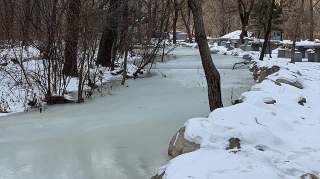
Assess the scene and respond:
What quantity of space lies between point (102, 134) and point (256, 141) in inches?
124

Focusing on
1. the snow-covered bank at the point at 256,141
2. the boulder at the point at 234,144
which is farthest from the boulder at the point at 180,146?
the boulder at the point at 234,144

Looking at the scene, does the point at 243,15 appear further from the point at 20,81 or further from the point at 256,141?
the point at 256,141

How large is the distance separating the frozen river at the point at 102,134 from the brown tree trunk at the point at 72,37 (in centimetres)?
97

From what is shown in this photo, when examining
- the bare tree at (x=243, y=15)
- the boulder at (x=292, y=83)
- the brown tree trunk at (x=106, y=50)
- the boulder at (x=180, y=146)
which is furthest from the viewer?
the bare tree at (x=243, y=15)

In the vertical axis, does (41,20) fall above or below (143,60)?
above

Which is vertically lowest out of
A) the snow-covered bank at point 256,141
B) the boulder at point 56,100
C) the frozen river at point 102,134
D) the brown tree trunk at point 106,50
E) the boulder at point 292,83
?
the frozen river at point 102,134

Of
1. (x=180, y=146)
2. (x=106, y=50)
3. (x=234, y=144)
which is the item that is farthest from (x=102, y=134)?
(x=106, y=50)

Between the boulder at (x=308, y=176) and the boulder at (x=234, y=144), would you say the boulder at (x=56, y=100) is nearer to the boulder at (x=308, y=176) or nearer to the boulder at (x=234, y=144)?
the boulder at (x=234, y=144)

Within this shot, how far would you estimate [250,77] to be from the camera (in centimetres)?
1802

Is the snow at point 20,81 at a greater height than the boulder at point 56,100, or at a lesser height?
greater

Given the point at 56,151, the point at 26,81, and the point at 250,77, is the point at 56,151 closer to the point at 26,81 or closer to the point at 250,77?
the point at 26,81

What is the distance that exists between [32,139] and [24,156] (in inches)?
45.3

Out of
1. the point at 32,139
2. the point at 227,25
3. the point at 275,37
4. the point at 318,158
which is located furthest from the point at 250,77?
the point at 227,25

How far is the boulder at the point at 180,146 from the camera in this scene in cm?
640
